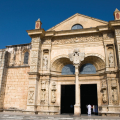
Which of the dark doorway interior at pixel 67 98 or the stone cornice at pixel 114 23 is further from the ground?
the stone cornice at pixel 114 23

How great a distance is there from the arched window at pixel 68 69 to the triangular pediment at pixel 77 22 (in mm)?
4527

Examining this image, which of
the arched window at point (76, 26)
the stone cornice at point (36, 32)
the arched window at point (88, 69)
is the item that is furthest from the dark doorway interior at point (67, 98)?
the arched window at point (76, 26)

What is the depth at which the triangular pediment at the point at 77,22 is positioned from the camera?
1727 cm

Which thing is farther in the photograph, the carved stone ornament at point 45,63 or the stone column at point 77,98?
the carved stone ornament at point 45,63

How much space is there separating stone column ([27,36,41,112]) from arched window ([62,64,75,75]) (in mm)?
3245

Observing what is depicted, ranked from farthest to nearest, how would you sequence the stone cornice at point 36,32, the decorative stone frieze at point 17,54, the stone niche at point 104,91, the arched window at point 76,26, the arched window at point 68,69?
1. the decorative stone frieze at point 17,54
2. the arched window at point 76,26
3. the arched window at point 68,69
4. the stone cornice at point 36,32
5. the stone niche at point 104,91

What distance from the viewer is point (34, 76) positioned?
15672 millimetres


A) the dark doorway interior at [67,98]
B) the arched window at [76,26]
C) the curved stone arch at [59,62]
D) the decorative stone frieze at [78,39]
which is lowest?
the dark doorway interior at [67,98]

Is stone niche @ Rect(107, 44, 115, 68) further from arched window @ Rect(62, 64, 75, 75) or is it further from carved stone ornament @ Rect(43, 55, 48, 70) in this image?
carved stone ornament @ Rect(43, 55, 48, 70)

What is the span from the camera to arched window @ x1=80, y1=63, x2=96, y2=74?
1669cm

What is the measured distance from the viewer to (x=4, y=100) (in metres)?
17.2

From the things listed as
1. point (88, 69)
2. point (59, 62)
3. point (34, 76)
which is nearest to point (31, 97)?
point (34, 76)

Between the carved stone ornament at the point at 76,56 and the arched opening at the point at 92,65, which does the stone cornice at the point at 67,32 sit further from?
the arched opening at the point at 92,65

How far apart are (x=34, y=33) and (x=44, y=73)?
4794 millimetres
